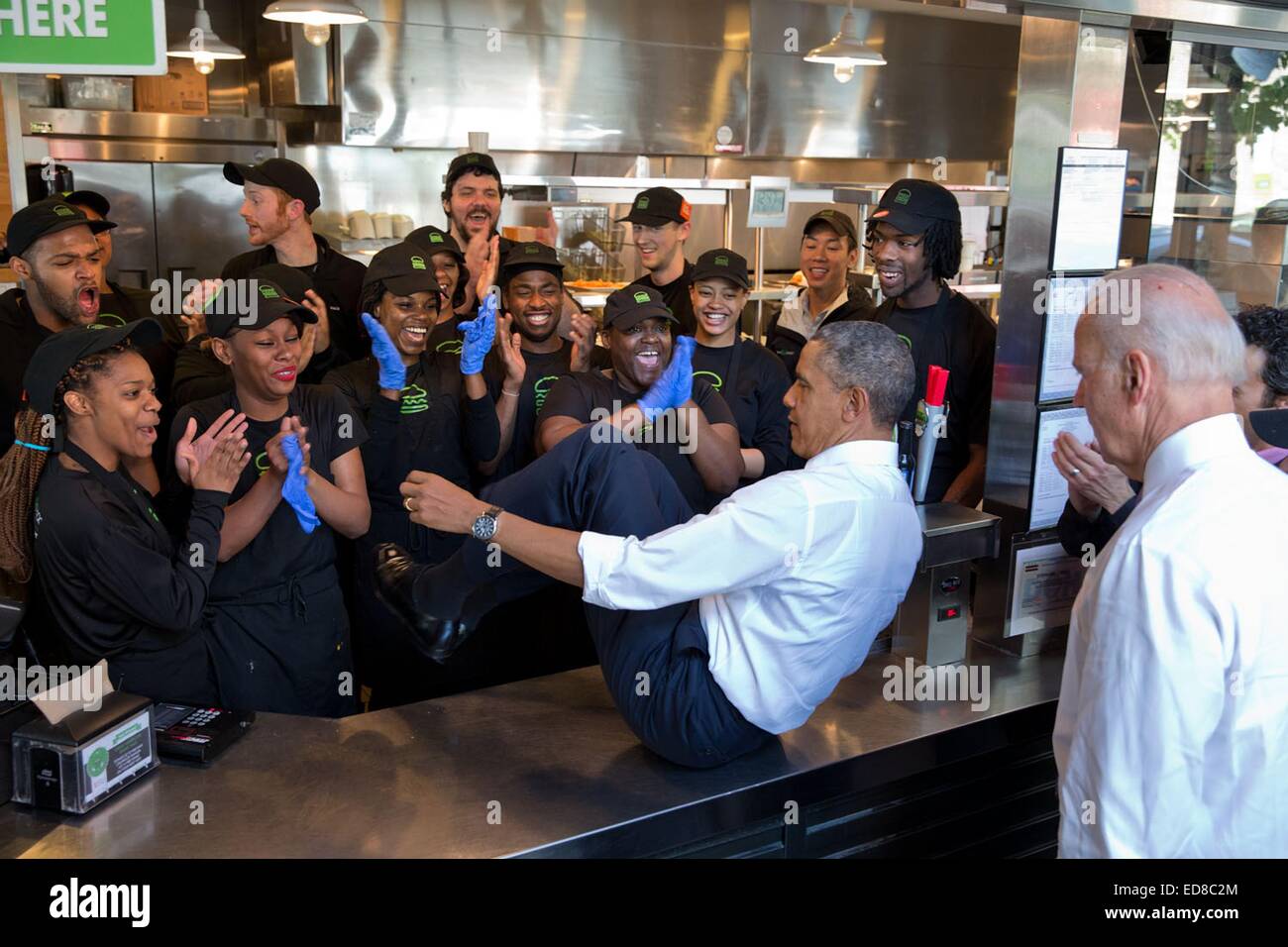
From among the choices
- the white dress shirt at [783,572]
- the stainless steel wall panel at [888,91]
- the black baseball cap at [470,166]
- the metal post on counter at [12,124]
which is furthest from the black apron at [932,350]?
the stainless steel wall panel at [888,91]

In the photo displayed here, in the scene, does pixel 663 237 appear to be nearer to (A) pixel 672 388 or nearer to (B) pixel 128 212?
(A) pixel 672 388

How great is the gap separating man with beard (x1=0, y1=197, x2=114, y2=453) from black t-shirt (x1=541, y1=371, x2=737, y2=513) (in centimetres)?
150

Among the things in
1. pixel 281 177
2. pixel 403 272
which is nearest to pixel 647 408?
pixel 403 272

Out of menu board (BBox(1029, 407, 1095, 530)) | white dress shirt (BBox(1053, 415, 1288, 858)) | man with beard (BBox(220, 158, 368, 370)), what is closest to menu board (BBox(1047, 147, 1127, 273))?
menu board (BBox(1029, 407, 1095, 530))

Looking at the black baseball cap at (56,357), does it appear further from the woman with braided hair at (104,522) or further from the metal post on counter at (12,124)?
the metal post on counter at (12,124)

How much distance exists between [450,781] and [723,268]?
1.97 metres

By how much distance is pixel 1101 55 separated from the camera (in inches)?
115

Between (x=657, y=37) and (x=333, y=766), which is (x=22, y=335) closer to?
(x=333, y=766)

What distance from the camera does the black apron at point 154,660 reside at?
2.52 m

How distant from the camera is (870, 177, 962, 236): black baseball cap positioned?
3.47 meters

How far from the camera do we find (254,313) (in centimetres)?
292

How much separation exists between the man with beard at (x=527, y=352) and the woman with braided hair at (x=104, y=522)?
1068mm
